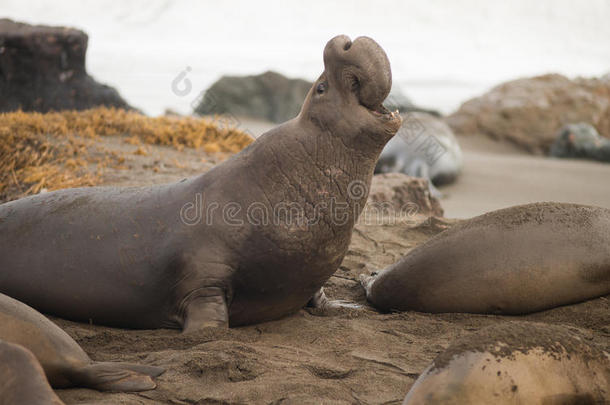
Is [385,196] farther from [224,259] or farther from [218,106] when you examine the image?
[218,106]

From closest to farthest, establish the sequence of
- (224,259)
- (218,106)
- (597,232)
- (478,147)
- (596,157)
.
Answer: (224,259) < (597,232) < (596,157) < (478,147) < (218,106)

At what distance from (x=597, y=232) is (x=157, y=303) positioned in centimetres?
237

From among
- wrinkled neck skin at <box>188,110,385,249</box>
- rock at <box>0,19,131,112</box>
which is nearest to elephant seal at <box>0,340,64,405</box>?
wrinkled neck skin at <box>188,110,385,249</box>

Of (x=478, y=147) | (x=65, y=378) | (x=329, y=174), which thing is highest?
(x=329, y=174)

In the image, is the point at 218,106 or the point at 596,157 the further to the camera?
the point at 218,106

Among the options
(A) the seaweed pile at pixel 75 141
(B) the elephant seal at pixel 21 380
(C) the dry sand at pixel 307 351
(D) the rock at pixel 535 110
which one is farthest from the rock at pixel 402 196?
(D) the rock at pixel 535 110

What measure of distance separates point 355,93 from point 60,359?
72.4 inches

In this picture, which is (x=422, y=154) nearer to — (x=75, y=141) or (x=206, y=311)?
(x=75, y=141)

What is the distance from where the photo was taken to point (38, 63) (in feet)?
34.4

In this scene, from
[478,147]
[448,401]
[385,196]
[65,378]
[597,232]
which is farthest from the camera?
[478,147]

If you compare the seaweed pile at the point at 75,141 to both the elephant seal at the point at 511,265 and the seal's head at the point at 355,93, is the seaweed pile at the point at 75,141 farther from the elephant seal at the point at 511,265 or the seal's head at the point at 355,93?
the elephant seal at the point at 511,265

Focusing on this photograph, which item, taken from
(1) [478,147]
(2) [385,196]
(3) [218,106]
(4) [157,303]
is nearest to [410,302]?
(4) [157,303]

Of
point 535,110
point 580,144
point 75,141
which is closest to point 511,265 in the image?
point 75,141

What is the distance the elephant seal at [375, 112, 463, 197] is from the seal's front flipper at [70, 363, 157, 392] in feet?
27.1
